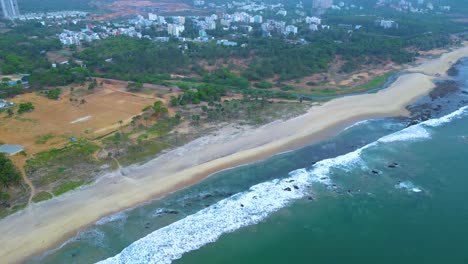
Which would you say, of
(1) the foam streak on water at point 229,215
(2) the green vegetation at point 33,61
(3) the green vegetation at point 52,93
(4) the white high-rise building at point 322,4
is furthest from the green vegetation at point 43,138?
(4) the white high-rise building at point 322,4

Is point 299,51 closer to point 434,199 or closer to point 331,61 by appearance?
point 331,61

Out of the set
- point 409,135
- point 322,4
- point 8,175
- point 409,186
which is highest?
point 322,4

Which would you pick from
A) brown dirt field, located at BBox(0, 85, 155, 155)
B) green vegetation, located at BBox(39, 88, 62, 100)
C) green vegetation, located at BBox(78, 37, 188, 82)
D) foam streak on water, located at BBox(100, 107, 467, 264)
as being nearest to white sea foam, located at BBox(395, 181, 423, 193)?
foam streak on water, located at BBox(100, 107, 467, 264)

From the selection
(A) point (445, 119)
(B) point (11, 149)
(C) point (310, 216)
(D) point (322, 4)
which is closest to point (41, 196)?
(B) point (11, 149)

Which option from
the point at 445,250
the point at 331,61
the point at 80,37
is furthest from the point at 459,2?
the point at 445,250

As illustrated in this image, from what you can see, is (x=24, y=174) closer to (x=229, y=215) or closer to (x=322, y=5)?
(x=229, y=215)

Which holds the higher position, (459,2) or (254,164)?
(459,2)

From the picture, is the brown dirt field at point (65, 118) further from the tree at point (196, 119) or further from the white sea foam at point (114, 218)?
the white sea foam at point (114, 218)

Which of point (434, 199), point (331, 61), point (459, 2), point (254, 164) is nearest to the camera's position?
point (434, 199)
